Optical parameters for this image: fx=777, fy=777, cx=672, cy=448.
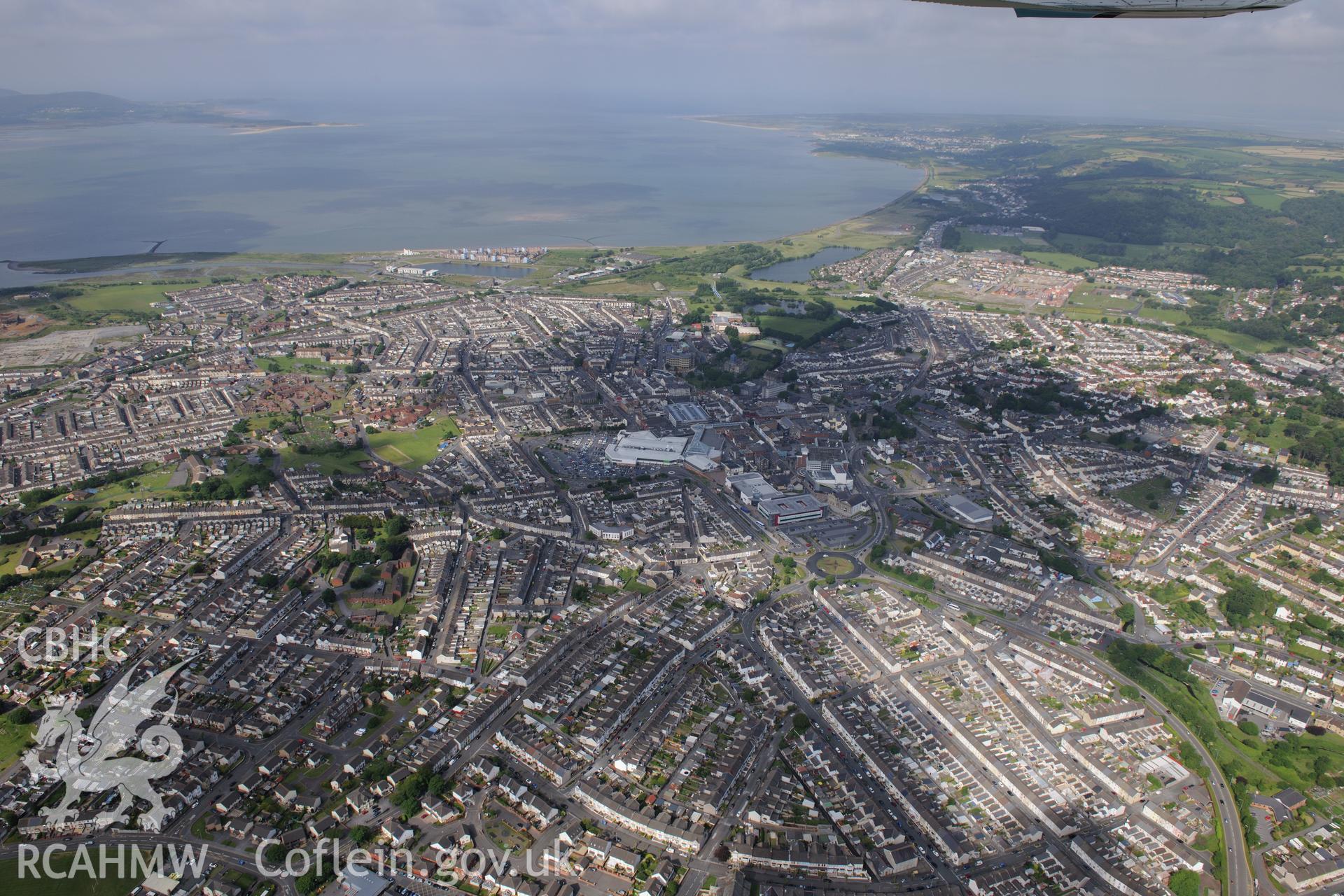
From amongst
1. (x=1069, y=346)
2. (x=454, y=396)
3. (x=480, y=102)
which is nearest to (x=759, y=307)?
(x=1069, y=346)

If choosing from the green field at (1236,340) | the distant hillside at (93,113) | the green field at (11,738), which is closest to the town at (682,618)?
the green field at (11,738)

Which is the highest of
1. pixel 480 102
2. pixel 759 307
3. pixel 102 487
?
pixel 480 102

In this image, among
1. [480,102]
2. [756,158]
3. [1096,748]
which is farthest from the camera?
[480,102]

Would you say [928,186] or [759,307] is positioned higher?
[928,186]

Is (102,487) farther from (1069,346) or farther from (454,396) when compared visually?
(1069,346)

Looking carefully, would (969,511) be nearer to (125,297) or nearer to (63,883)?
(63,883)

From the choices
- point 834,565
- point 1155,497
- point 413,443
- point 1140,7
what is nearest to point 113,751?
point 413,443

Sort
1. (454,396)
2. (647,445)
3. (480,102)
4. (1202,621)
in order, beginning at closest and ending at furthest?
(1202,621) < (647,445) < (454,396) < (480,102)

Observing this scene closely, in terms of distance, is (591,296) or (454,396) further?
(591,296)

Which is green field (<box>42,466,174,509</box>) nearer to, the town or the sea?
the town
